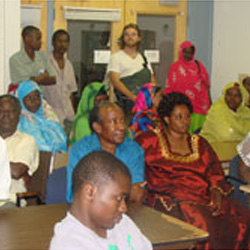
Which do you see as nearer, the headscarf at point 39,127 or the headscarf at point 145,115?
the headscarf at point 39,127

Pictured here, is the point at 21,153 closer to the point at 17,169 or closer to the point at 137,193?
the point at 17,169

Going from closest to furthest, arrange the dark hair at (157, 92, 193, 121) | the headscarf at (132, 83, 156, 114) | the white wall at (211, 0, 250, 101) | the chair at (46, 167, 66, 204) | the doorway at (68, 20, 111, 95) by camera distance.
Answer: the chair at (46, 167, 66, 204), the dark hair at (157, 92, 193, 121), the headscarf at (132, 83, 156, 114), the doorway at (68, 20, 111, 95), the white wall at (211, 0, 250, 101)

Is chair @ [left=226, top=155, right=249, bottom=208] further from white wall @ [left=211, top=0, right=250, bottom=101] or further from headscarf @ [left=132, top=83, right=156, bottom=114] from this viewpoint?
white wall @ [left=211, top=0, right=250, bottom=101]

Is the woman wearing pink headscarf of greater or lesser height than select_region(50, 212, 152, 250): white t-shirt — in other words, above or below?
above

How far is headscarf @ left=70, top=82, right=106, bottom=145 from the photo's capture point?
17.9 ft

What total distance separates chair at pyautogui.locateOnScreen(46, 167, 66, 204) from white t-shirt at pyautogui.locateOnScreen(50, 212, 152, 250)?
1319mm

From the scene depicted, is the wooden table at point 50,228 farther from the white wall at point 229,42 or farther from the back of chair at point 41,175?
the white wall at point 229,42

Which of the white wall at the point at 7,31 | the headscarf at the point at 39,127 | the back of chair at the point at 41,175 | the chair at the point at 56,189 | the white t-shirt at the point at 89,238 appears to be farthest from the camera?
the white wall at the point at 7,31

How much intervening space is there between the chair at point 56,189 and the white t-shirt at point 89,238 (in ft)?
4.33

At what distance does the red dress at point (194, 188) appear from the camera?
4.07 meters

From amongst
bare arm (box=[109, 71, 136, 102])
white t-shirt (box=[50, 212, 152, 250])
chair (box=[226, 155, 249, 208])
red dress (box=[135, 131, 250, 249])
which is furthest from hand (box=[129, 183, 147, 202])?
bare arm (box=[109, 71, 136, 102])

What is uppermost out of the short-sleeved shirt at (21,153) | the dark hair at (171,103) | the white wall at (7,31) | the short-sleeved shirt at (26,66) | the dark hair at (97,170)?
the white wall at (7,31)

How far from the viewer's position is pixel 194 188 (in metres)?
4.21

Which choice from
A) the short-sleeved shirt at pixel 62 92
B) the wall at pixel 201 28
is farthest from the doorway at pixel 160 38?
the short-sleeved shirt at pixel 62 92
